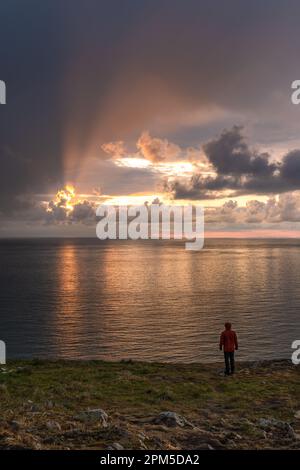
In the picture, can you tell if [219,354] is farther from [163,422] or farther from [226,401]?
[163,422]

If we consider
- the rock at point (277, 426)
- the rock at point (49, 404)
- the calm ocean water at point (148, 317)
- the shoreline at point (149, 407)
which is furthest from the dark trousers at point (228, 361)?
the calm ocean water at point (148, 317)

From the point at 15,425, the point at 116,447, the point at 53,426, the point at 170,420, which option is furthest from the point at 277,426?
the point at 15,425

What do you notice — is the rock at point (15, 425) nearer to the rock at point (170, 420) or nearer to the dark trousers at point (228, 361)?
the rock at point (170, 420)

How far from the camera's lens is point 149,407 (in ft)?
61.3

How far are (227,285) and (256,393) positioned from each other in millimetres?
97986

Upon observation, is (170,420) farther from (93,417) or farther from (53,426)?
(53,426)

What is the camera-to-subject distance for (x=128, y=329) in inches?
2482

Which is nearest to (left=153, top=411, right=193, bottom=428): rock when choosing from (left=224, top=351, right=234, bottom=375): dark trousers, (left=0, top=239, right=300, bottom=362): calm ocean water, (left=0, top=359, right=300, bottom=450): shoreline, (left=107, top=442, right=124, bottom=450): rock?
(left=0, top=359, right=300, bottom=450): shoreline

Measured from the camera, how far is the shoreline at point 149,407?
44.3 ft

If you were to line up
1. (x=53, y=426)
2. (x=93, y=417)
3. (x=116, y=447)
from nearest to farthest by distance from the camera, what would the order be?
(x=116, y=447)
(x=53, y=426)
(x=93, y=417)

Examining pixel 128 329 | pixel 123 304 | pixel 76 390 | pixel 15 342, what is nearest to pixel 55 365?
pixel 76 390

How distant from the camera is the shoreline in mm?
13500

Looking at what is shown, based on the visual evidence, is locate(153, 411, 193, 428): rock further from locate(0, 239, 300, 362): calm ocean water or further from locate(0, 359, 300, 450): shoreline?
locate(0, 239, 300, 362): calm ocean water

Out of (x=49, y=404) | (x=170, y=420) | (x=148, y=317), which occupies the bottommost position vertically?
(x=148, y=317)
